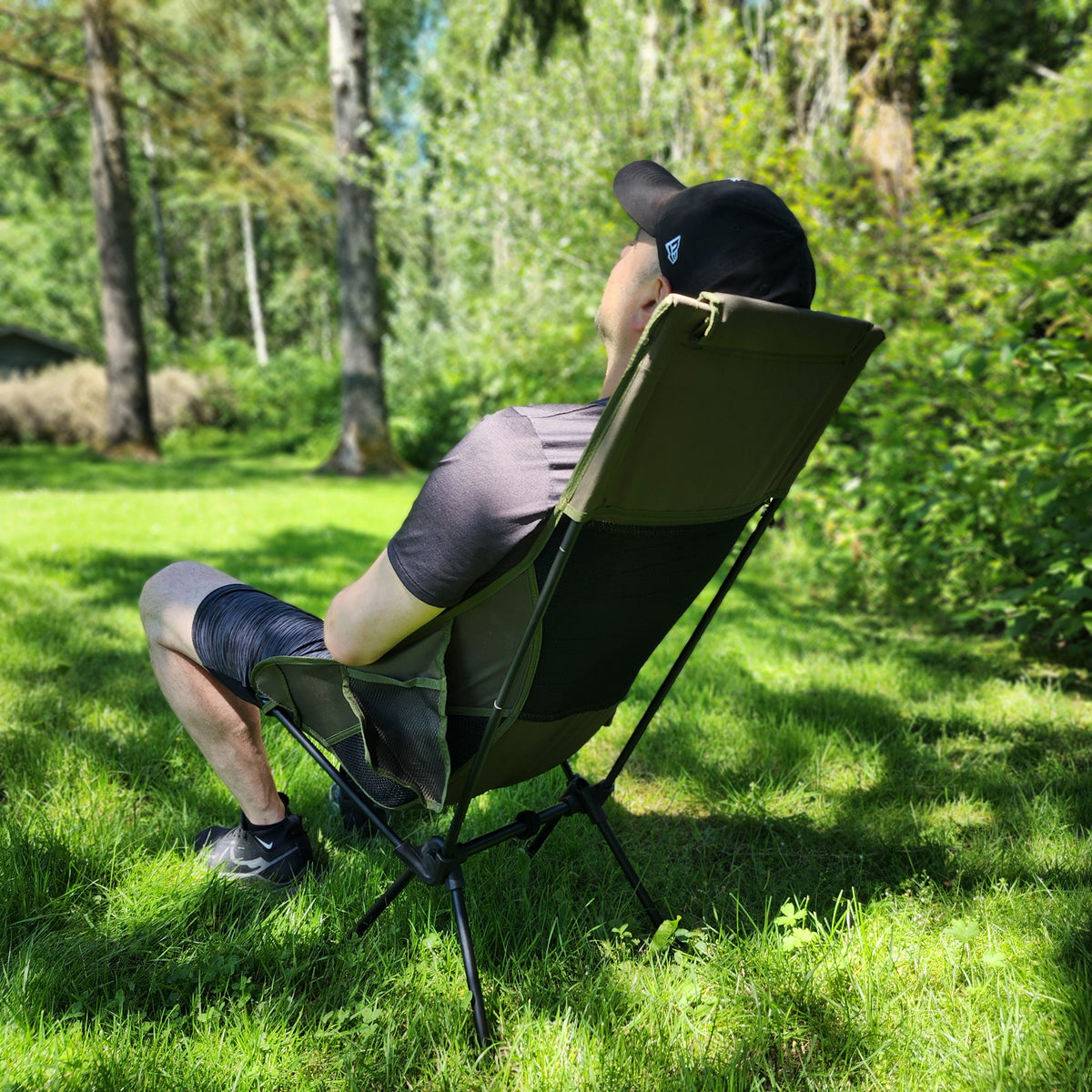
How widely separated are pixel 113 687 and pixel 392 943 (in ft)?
6.10

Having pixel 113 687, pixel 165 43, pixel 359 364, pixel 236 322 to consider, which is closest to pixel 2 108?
pixel 236 322

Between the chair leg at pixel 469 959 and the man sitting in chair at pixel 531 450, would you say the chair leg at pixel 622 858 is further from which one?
the man sitting in chair at pixel 531 450

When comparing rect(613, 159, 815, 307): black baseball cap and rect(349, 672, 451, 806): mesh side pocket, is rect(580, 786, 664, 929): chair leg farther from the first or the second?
rect(613, 159, 815, 307): black baseball cap

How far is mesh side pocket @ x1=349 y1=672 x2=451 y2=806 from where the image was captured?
160 centimetres

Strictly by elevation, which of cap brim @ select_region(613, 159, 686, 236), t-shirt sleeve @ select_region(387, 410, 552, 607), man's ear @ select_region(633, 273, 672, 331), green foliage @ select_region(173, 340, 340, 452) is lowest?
green foliage @ select_region(173, 340, 340, 452)

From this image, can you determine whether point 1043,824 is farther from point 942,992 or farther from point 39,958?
point 39,958

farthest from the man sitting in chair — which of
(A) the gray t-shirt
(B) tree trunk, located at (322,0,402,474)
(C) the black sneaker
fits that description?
(B) tree trunk, located at (322,0,402,474)

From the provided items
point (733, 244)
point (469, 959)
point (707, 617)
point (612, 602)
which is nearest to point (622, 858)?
point (469, 959)

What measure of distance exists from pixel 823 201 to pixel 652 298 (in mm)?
4269

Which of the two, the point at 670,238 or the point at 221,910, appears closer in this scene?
the point at 670,238

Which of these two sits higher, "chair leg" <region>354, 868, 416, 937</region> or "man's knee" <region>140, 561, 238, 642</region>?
"man's knee" <region>140, 561, 238, 642</region>

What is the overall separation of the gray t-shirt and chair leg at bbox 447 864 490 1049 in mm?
595

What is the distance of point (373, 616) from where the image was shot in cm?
151

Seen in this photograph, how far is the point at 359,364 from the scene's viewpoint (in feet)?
40.5
